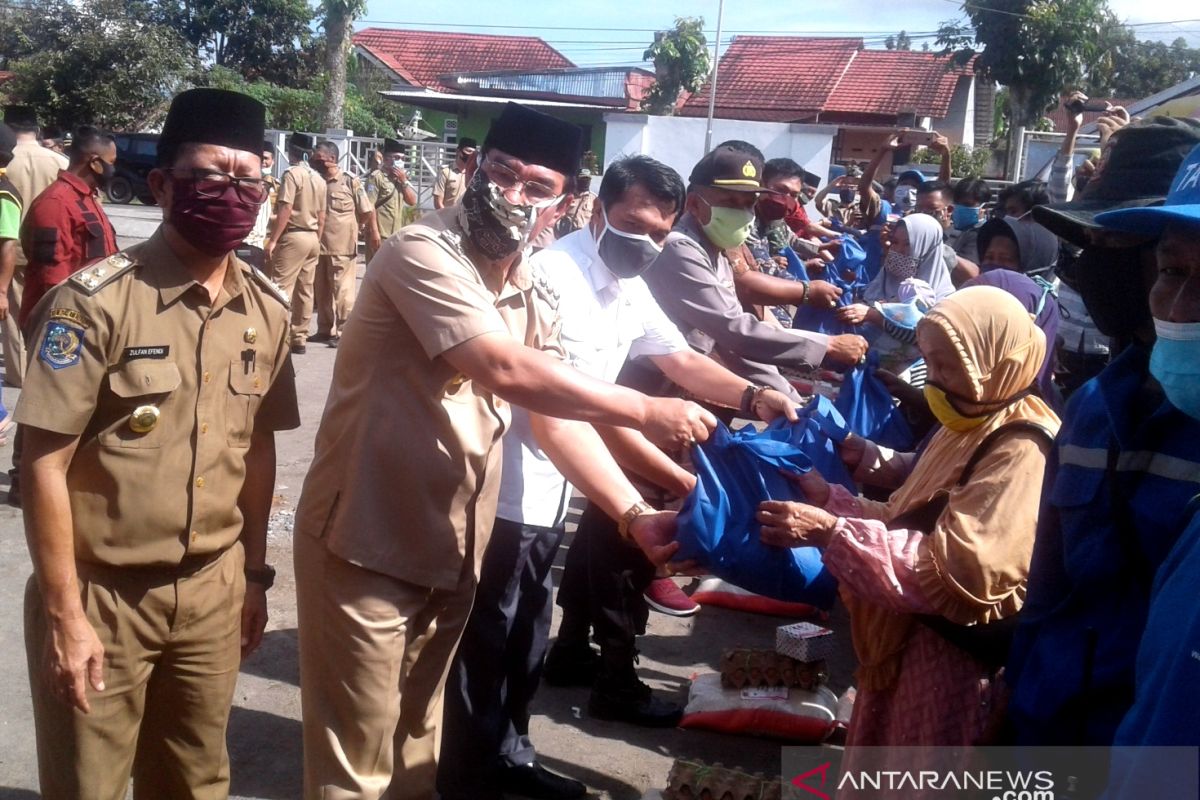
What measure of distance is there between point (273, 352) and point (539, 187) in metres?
0.83

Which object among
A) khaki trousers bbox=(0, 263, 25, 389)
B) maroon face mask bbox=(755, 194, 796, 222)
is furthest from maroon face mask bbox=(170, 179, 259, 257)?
khaki trousers bbox=(0, 263, 25, 389)

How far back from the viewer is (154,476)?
246 cm

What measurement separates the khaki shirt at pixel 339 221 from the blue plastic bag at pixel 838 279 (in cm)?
560

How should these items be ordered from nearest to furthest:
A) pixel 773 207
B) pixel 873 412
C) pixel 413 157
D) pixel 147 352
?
pixel 147 352 → pixel 873 412 → pixel 773 207 → pixel 413 157

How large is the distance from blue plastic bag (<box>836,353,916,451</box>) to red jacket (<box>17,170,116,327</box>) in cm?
476

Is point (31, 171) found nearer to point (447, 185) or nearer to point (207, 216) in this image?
point (207, 216)

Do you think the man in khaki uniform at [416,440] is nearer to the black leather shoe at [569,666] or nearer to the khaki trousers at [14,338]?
the black leather shoe at [569,666]

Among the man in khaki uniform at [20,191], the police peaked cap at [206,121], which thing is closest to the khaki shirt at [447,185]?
the man in khaki uniform at [20,191]

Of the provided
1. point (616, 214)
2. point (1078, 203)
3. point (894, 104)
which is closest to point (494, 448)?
point (616, 214)

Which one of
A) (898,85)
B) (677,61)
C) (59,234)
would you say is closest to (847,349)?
(59,234)

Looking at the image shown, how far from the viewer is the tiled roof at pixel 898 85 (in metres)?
35.3

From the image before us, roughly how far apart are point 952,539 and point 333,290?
10.2 metres

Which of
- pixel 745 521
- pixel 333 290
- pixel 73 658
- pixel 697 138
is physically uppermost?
pixel 697 138

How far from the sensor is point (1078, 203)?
7.57 ft
